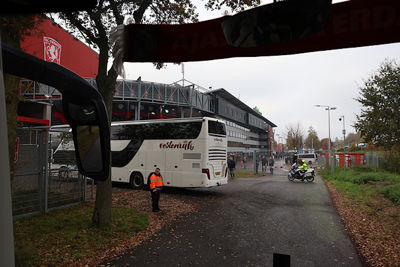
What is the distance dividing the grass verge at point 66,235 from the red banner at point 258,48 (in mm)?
4194

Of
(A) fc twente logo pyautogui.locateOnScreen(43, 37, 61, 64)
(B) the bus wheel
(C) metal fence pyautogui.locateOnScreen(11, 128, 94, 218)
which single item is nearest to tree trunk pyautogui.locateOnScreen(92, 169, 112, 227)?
(C) metal fence pyautogui.locateOnScreen(11, 128, 94, 218)

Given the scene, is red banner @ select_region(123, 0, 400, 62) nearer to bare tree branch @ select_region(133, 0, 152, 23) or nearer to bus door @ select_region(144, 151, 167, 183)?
bare tree branch @ select_region(133, 0, 152, 23)

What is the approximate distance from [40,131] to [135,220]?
4446 millimetres

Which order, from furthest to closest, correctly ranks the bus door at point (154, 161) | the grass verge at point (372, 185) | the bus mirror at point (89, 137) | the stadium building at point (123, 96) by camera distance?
the stadium building at point (123, 96), the bus door at point (154, 161), the grass verge at point (372, 185), the bus mirror at point (89, 137)

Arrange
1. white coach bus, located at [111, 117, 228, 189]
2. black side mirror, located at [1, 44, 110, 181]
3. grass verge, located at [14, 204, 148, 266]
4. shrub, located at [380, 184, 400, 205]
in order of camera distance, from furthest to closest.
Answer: white coach bus, located at [111, 117, 228, 189] < shrub, located at [380, 184, 400, 205] < grass verge, located at [14, 204, 148, 266] < black side mirror, located at [1, 44, 110, 181]

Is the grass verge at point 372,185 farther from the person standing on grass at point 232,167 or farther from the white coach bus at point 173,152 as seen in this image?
the person standing on grass at point 232,167

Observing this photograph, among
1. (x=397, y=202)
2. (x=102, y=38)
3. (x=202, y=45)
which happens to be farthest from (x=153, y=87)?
(x=202, y=45)

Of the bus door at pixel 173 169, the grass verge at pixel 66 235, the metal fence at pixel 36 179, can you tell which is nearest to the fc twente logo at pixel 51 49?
the metal fence at pixel 36 179

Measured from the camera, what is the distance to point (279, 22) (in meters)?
1.62

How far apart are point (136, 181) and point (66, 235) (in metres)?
8.05

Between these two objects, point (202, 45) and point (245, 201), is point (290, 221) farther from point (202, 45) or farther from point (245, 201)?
point (202, 45)

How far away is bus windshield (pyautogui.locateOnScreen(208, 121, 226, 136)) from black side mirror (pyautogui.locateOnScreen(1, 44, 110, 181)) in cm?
1083

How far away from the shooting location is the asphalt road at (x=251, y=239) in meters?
5.08

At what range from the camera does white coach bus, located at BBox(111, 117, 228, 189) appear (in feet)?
40.4
